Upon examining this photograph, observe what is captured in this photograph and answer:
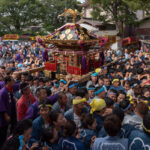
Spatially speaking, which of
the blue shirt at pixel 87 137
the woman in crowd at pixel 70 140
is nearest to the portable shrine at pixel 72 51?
Result: the blue shirt at pixel 87 137

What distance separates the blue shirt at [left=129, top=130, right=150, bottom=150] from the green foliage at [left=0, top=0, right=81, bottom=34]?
3085 centimetres

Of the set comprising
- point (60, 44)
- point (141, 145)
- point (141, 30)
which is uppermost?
point (141, 30)

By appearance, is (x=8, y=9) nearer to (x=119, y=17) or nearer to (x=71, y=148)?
(x=119, y=17)

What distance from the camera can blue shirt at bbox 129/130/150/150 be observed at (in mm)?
2230

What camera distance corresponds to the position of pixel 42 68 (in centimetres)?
1091

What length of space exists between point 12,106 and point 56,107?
1.28 m

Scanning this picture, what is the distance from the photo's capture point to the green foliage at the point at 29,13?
1209 inches

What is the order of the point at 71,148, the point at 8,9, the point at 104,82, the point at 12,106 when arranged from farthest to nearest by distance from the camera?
the point at 8,9, the point at 104,82, the point at 12,106, the point at 71,148

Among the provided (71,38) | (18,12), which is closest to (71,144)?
(71,38)

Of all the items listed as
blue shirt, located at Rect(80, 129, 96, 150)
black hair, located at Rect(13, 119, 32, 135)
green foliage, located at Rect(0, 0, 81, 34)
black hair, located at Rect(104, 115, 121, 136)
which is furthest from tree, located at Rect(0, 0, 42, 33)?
black hair, located at Rect(104, 115, 121, 136)

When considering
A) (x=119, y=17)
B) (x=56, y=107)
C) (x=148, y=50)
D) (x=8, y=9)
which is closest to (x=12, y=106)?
(x=56, y=107)

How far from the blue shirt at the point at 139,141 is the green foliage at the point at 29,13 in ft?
101

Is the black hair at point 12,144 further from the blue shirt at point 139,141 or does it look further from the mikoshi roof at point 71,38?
the mikoshi roof at point 71,38

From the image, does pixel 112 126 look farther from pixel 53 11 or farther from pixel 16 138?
→ pixel 53 11
